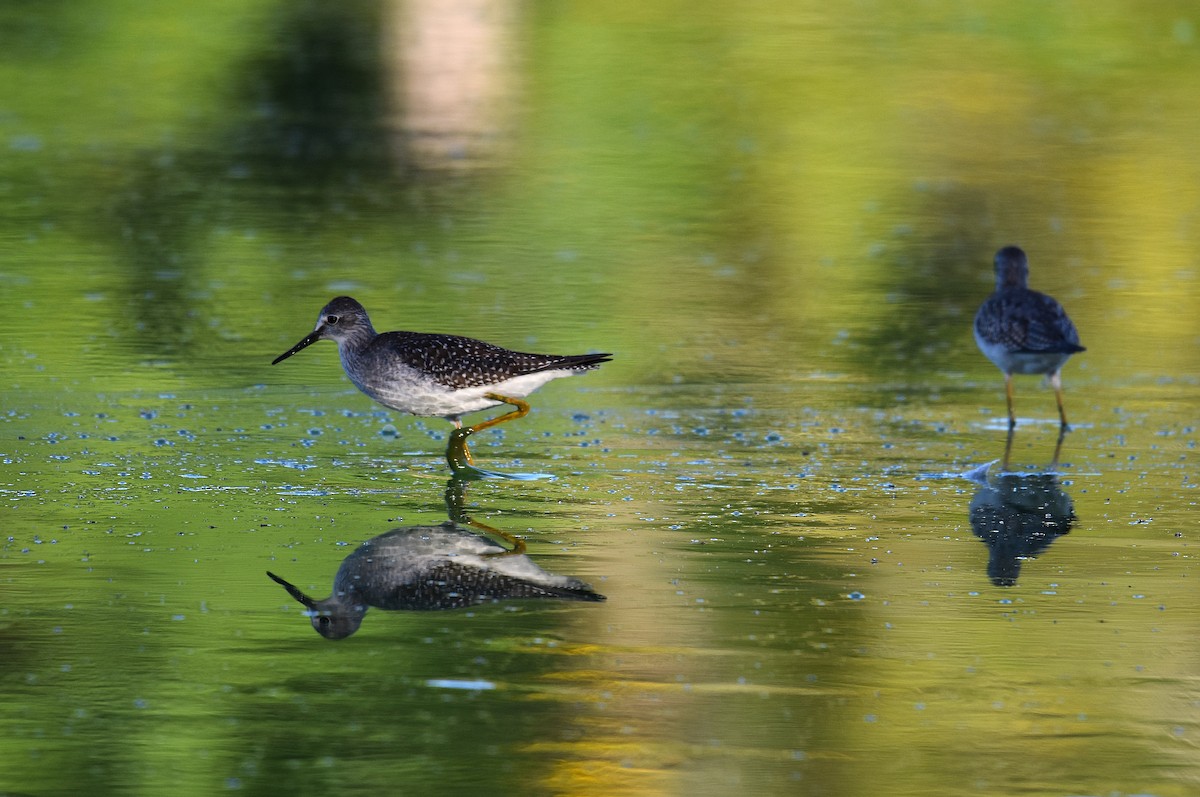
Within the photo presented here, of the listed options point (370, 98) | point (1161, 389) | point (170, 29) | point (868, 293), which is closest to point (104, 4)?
point (170, 29)

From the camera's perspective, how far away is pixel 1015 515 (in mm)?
8914

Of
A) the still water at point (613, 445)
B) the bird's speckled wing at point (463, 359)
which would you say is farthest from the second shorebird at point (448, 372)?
the still water at point (613, 445)

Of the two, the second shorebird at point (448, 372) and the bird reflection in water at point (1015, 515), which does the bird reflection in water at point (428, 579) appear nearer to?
the second shorebird at point (448, 372)

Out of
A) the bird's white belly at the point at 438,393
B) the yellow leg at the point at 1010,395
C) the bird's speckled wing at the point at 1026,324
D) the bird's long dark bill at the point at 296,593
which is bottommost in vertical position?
the yellow leg at the point at 1010,395

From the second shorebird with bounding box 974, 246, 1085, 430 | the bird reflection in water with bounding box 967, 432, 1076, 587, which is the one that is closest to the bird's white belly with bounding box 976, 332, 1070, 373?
the second shorebird with bounding box 974, 246, 1085, 430

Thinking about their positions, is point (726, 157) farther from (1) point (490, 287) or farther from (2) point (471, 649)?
(2) point (471, 649)

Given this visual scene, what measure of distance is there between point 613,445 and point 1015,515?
7.07 ft

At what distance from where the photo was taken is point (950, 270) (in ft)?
49.0

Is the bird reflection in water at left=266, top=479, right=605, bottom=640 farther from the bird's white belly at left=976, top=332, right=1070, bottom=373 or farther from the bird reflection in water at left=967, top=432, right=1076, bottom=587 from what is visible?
the bird's white belly at left=976, top=332, right=1070, bottom=373

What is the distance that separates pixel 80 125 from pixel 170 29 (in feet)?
21.0

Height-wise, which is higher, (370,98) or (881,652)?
(881,652)

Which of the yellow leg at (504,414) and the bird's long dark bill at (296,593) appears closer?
the bird's long dark bill at (296,593)

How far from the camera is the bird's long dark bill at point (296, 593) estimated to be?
7.39 meters

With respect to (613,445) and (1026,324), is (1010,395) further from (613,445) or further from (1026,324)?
(613,445)
